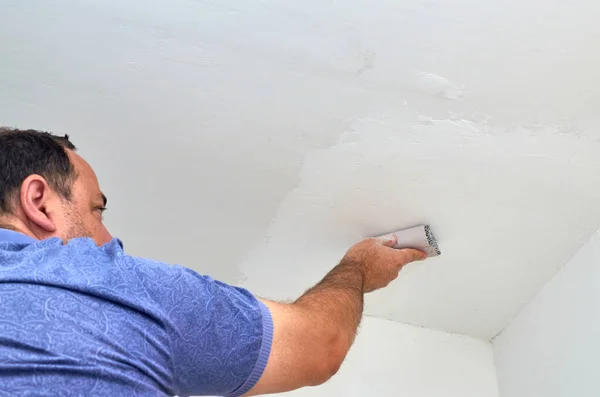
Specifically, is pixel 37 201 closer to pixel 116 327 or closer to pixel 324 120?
pixel 116 327

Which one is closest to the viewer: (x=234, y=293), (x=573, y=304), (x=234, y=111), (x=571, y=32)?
(x=234, y=293)

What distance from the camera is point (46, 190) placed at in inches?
42.7

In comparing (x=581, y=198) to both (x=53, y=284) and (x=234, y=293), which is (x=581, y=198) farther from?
(x=53, y=284)

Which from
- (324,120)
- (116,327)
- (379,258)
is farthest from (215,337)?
(379,258)

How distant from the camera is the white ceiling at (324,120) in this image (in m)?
1.24

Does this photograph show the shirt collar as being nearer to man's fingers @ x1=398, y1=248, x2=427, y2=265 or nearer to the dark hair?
the dark hair

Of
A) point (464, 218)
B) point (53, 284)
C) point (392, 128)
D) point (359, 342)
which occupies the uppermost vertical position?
point (392, 128)

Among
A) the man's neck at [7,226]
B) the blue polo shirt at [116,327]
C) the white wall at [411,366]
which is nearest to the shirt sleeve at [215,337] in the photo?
the blue polo shirt at [116,327]

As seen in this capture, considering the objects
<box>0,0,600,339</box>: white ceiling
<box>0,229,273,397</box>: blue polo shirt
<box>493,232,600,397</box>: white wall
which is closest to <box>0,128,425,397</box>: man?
<box>0,229,273,397</box>: blue polo shirt

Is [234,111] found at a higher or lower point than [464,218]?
higher

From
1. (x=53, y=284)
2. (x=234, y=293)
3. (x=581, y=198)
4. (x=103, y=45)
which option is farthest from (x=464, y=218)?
(x=53, y=284)

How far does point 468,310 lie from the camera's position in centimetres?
204

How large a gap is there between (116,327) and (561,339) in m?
1.39

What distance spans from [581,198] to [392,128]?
545 mm
